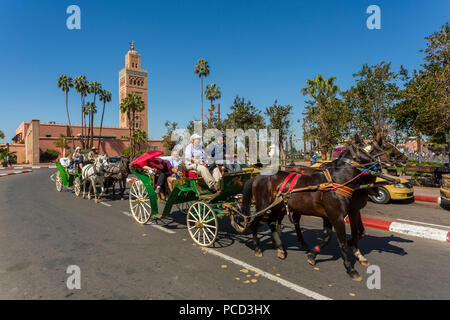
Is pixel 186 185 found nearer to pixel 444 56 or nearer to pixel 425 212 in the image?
pixel 425 212

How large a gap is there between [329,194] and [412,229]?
3.62 metres

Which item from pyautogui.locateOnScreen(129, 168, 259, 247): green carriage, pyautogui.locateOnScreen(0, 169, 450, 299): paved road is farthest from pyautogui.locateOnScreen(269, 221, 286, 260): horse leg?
pyautogui.locateOnScreen(129, 168, 259, 247): green carriage

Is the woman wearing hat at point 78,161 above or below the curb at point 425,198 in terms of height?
above

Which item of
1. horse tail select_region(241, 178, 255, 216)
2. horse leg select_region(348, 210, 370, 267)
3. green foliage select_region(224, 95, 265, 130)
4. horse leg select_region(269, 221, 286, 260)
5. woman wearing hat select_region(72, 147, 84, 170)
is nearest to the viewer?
horse leg select_region(348, 210, 370, 267)

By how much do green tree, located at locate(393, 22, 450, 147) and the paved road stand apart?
8.94 metres

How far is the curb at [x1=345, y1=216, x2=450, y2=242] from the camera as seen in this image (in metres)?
6.11

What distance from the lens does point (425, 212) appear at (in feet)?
29.2

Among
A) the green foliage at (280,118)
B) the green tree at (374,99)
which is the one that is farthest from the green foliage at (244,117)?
the green tree at (374,99)

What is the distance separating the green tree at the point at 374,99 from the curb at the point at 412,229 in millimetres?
8331

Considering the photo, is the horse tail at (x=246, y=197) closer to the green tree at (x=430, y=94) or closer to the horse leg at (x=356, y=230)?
the horse leg at (x=356, y=230)

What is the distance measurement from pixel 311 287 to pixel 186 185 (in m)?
3.51

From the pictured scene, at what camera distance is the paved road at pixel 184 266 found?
3781 mm
